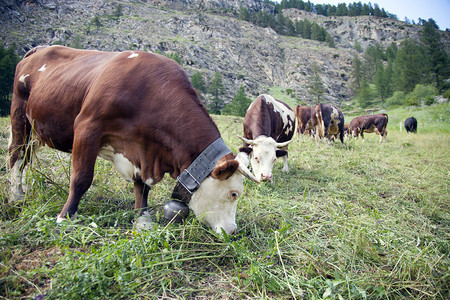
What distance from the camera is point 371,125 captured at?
19.0 meters

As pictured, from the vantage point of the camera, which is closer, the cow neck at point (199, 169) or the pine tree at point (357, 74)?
the cow neck at point (199, 169)

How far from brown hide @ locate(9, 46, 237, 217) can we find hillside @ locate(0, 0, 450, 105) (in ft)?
191

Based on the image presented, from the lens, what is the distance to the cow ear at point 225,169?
2.17 meters

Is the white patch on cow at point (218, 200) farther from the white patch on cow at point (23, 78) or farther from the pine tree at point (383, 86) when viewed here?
the pine tree at point (383, 86)

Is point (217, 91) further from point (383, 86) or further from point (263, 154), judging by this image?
point (263, 154)

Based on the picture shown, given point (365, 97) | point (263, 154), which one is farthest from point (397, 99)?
point (263, 154)

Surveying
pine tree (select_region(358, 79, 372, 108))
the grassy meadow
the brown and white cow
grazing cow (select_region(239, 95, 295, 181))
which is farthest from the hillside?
the grassy meadow

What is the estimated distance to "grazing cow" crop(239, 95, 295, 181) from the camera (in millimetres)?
5254

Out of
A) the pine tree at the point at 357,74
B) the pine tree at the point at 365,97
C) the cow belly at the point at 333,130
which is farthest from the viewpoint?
the pine tree at the point at 357,74

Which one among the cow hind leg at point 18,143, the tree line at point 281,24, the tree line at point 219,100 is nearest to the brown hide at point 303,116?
the cow hind leg at point 18,143

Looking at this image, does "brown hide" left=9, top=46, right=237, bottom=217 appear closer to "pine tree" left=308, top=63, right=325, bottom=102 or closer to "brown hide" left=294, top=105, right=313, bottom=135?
"brown hide" left=294, top=105, right=313, bottom=135

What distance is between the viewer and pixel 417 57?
2448 inches

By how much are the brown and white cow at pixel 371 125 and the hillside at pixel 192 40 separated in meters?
42.1

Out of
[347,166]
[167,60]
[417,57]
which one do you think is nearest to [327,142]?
[347,166]
